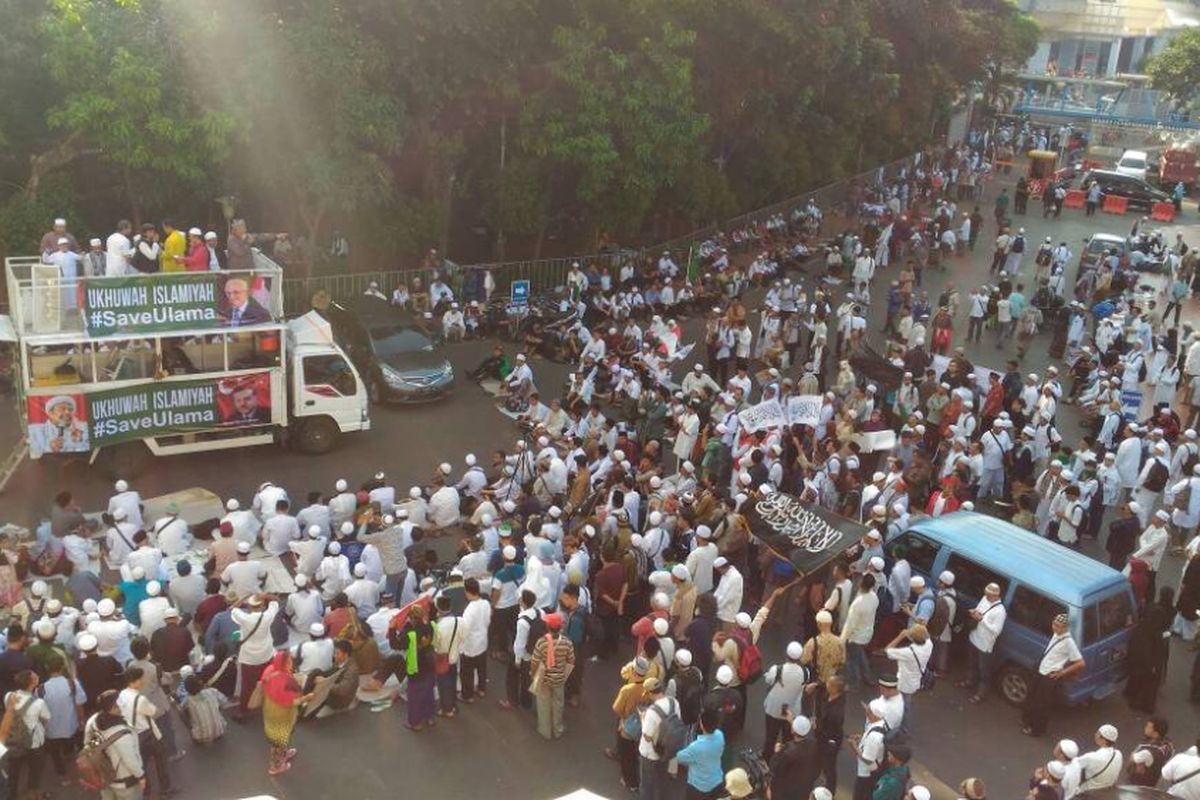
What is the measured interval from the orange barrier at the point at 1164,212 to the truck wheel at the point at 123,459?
3965cm

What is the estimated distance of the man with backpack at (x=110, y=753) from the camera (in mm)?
8727

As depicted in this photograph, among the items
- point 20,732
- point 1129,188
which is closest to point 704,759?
point 20,732

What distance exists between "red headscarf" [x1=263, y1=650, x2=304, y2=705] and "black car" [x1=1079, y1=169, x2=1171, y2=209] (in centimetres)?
4213

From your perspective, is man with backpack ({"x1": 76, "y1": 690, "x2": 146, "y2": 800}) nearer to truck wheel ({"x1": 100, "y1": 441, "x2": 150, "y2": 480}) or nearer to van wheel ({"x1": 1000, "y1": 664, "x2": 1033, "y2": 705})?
truck wheel ({"x1": 100, "y1": 441, "x2": 150, "y2": 480})

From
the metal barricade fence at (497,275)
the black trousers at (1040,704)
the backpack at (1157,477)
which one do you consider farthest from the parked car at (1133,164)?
the black trousers at (1040,704)

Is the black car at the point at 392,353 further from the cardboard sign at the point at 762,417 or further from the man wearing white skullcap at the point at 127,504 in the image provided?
the man wearing white skullcap at the point at 127,504

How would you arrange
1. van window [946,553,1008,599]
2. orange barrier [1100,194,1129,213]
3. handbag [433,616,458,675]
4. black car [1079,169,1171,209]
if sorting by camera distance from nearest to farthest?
1. handbag [433,616,458,675]
2. van window [946,553,1008,599]
3. orange barrier [1100,194,1129,213]
4. black car [1079,169,1171,209]

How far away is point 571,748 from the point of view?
1105cm

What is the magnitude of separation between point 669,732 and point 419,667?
2744 millimetres

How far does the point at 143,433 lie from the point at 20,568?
12.9ft

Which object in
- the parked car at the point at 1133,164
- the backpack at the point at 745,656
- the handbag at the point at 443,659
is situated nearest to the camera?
the backpack at the point at 745,656

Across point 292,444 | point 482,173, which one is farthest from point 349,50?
point 292,444

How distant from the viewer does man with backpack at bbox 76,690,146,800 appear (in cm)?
873

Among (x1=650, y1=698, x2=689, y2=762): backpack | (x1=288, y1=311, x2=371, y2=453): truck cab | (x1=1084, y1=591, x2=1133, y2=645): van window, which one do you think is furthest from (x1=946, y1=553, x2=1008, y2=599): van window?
(x1=288, y1=311, x2=371, y2=453): truck cab
